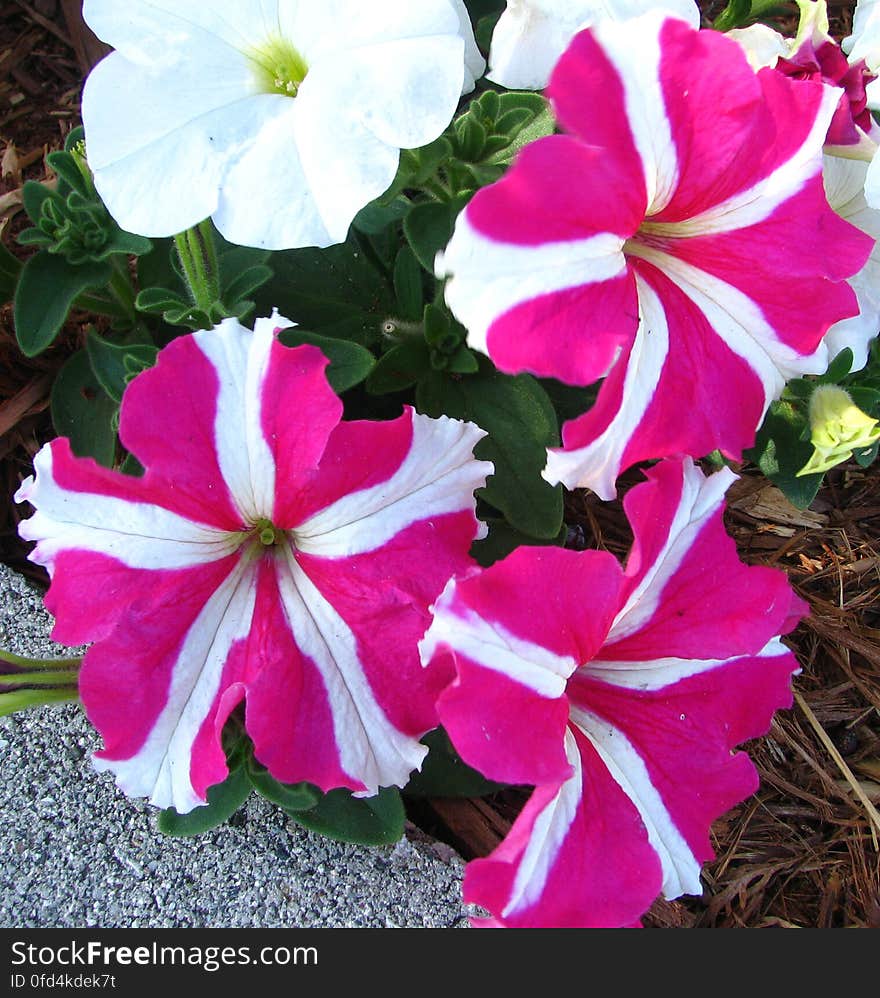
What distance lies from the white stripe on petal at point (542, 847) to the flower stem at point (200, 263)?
86 cm

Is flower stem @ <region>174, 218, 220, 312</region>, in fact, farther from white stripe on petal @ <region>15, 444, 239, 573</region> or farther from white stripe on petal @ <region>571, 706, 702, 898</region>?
white stripe on petal @ <region>571, 706, 702, 898</region>

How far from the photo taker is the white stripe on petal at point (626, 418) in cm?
121

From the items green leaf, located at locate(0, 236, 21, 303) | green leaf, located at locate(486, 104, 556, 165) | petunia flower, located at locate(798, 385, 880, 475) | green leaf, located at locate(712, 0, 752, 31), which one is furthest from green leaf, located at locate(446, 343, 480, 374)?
green leaf, located at locate(0, 236, 21, 303)

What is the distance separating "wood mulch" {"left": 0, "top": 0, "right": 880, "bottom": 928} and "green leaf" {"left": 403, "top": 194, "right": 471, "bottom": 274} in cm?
81

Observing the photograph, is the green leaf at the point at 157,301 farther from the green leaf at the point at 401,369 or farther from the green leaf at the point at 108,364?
the green leaf at the point at 401,369

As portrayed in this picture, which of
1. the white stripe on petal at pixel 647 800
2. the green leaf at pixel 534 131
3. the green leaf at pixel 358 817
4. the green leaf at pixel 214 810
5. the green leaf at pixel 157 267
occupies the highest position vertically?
the green leaf at pixel 534 131

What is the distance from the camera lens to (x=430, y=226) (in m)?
1.49

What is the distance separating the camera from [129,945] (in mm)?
1523

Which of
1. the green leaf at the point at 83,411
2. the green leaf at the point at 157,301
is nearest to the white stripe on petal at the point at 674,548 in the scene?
the green leaf at the point at 157,301

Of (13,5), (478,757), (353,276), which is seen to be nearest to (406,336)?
(353,276)

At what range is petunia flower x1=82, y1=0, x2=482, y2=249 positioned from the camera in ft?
4.16

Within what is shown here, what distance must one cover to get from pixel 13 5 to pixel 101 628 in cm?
197

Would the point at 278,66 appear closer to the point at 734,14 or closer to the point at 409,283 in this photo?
the point at 409,283

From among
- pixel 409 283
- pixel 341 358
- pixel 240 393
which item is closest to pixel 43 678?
pixel 240 393
